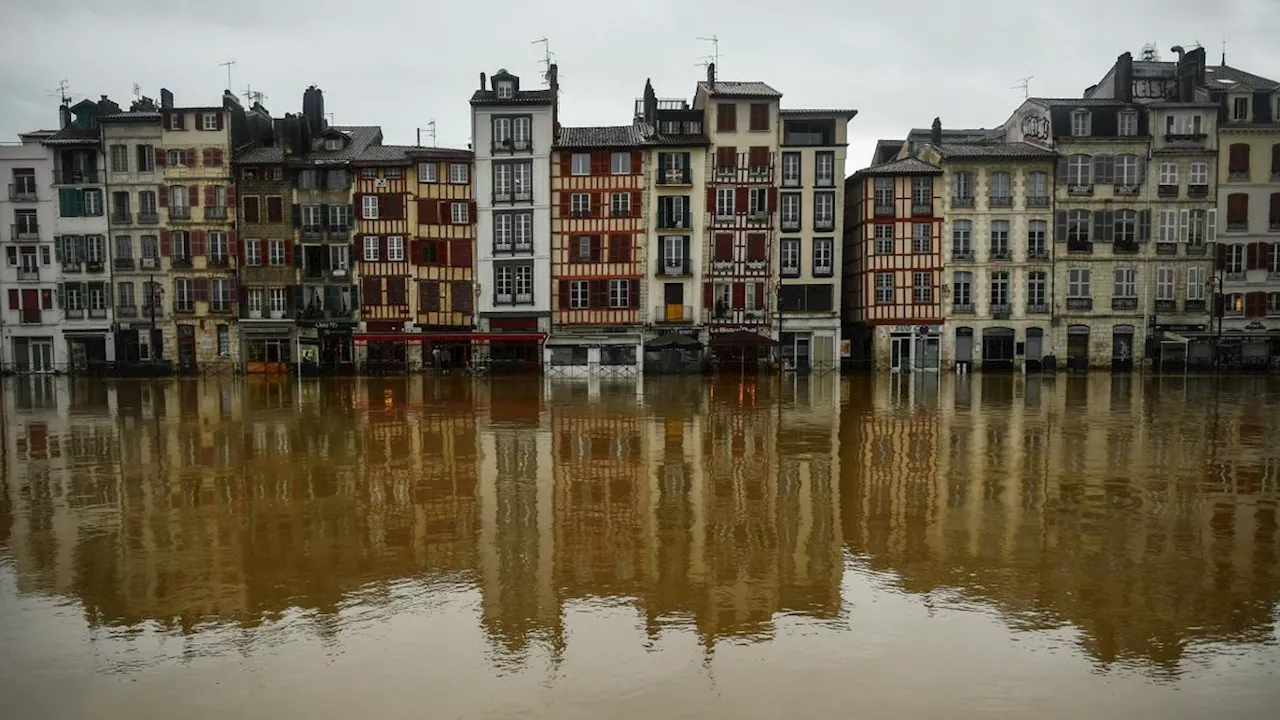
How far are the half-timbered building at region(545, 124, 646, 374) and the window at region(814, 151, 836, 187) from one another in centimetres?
994

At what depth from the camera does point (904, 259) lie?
161ft

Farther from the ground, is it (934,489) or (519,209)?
(519,209)

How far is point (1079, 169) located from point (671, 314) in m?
25.0

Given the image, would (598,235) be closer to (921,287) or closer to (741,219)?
(741,219)

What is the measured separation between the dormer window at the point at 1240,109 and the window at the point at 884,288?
21.3 m

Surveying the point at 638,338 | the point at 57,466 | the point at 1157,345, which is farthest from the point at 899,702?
the point at 1157,345

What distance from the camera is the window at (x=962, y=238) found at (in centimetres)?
4922

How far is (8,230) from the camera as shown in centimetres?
5131

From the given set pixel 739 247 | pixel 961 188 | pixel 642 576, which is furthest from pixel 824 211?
pixel 642 576

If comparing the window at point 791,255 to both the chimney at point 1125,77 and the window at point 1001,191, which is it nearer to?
the window at point 1001,191

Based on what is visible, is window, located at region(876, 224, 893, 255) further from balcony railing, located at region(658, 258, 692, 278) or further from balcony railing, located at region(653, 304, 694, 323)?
balcony railing, located at region(653, 304, 694, 323)

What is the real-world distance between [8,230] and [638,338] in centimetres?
3910

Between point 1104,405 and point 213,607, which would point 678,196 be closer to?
point 1104,405

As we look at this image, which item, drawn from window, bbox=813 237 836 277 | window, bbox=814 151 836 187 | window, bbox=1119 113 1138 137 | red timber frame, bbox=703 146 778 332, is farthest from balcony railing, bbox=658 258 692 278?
window, bbox=1119 113 1138 137
